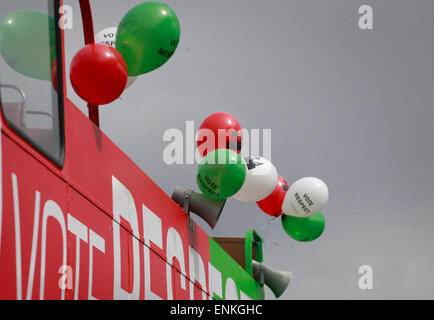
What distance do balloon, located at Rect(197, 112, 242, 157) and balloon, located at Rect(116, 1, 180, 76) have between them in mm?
1734

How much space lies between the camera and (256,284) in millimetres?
8180

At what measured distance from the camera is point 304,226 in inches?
277

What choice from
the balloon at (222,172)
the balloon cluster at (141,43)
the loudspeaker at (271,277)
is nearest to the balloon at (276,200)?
the loudspeaker at (271,277)

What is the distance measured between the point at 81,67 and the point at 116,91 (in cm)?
24

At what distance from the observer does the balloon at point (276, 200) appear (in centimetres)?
677

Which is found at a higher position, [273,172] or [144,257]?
[273,172]

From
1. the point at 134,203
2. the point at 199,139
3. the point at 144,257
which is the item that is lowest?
the point at 144,257

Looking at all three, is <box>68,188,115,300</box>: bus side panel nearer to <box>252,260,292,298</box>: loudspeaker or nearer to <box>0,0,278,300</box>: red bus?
<box>0,0,278,300</box>: red bus

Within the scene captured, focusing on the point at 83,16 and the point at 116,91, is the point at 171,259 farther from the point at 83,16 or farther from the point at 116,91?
the point at 83,16

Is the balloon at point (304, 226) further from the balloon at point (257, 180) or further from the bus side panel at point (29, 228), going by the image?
the bus side panel at point (29, 228)

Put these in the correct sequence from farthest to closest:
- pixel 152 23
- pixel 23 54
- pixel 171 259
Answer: pixel 171 259
pixel 152 23
pixel 23 54

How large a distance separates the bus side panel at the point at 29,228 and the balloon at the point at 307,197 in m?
4.34

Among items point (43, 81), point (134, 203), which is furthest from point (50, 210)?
point (134, 203)

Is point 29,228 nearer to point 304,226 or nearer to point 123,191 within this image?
point 123,191
